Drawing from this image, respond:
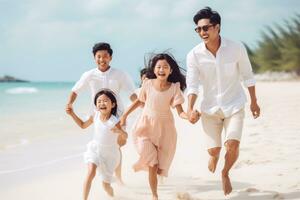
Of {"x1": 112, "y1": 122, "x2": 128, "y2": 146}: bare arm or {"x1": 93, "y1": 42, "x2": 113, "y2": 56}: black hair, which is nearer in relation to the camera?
{"x1": 112, "y1": 122, "x2": 128, "y2": 146}: bare arm

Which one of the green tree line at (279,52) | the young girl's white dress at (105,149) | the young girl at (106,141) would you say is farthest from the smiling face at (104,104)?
the green tree line at (279,52)

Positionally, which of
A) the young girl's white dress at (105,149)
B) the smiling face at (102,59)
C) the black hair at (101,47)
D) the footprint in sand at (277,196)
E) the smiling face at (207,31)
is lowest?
the footprint in sand at (277,196)

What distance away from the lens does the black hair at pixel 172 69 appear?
18.5ft

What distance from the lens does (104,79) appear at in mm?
6156

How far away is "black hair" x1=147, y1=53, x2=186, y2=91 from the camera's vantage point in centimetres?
563

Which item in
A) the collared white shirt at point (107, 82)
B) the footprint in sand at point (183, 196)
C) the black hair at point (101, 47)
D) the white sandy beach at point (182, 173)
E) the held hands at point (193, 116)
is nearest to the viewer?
the held hands at point (193, 116)

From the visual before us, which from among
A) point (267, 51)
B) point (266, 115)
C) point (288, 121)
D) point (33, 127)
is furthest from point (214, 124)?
point (267, 51)

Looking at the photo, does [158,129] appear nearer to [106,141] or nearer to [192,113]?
[192,113]

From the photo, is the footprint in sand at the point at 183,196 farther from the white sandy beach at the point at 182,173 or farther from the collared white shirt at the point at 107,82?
the collared white shirt at the point at 107,82

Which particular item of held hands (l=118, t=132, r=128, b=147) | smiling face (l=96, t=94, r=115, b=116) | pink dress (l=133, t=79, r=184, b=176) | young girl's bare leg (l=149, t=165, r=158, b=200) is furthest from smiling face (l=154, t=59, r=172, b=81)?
young girl's bare leg (l=149, t=165, r=158, b=200)

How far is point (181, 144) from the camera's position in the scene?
9.50 meters

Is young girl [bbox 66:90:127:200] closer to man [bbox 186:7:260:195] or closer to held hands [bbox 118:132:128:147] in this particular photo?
held hands [bbox 118:132:128:147]

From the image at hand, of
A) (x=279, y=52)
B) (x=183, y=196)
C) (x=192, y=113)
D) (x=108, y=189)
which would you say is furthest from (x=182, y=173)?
(x=279, y=52)

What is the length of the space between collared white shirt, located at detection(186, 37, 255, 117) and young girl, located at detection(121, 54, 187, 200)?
225 millimetres
